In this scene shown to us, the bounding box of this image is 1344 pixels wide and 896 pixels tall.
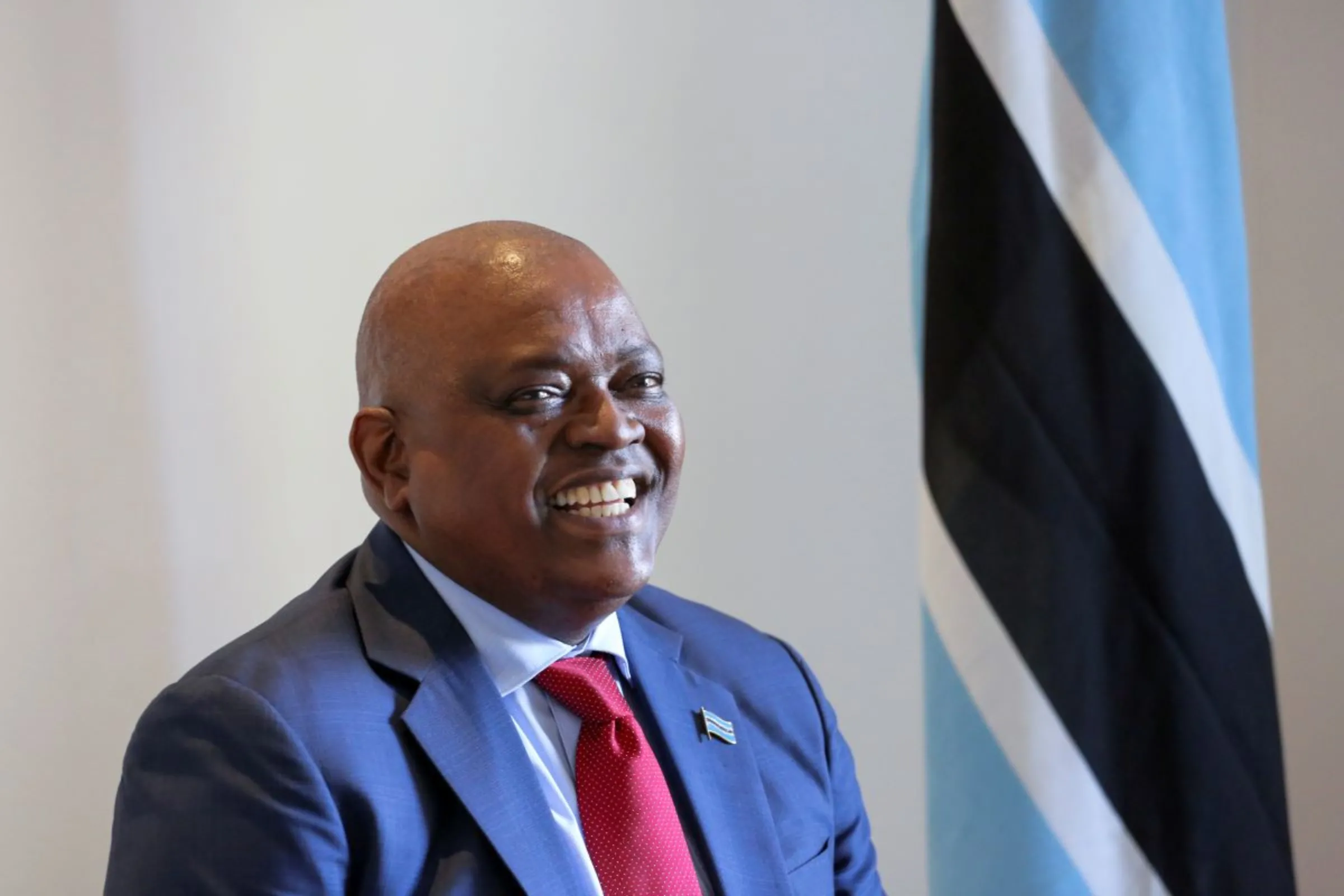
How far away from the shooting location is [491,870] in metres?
1.38

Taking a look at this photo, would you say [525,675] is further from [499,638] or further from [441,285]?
[441,285]

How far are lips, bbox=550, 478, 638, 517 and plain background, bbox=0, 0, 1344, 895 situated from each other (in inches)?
46.5

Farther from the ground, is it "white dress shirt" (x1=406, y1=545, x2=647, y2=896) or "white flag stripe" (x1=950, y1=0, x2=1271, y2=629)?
"white flag stripe" (x1=950, y1=0, x2=1271, y2=629)

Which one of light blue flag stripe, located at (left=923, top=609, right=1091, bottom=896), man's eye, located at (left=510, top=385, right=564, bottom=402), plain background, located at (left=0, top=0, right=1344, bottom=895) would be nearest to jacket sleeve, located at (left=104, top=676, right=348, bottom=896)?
man's eye, located at (left=510, top=385, right=564, bottom=402)

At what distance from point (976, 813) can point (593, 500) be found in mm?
759

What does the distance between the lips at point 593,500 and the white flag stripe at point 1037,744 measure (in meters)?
0.58

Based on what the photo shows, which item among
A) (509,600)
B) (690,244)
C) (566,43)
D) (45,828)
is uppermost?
(566,43)

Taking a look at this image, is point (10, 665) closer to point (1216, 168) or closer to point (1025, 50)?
point (1025, 50)

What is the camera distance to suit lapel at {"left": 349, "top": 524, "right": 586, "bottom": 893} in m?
1.38

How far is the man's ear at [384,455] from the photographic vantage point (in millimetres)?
1469

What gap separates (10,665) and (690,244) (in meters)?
1.25

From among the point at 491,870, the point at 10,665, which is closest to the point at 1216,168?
the point at 491,870

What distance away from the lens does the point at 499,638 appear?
1.50 meters

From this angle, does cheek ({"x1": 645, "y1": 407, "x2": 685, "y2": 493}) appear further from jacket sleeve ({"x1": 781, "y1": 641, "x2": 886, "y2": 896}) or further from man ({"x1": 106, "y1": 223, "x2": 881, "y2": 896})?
jacket sleeve ({"x1": 781, "y1": 641, "x2": 886, "y2": 896})
